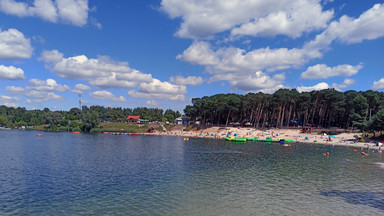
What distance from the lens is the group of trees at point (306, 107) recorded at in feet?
319

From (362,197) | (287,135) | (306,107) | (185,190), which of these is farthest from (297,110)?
(185,190)

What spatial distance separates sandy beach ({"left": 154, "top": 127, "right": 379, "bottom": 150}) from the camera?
86825 millimetres

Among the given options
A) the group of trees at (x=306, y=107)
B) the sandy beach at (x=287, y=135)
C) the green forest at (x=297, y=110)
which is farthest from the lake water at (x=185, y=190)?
the group of trees at (x=306, y=107)

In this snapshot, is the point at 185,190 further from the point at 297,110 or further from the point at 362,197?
the point at 297,110

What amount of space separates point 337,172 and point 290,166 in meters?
7.09

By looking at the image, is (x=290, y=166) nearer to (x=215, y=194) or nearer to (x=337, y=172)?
(x=337, y=172)

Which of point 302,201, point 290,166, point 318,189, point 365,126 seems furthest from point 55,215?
point 365,126

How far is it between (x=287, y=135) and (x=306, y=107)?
15.2 meters

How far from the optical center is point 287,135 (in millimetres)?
107500

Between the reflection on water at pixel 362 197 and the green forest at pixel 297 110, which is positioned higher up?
the green forest at pixel 297 110

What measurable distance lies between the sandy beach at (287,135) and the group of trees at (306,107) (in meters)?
5.72

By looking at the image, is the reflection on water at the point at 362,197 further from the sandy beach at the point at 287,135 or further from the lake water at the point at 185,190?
the sandy beach at the point at 287,135

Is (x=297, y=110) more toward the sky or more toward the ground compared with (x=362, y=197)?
more toward the sky

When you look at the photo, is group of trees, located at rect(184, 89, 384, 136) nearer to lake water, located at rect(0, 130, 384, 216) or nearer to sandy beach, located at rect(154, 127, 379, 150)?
sandy beach, located at rect(154, 127, 379, 150)
